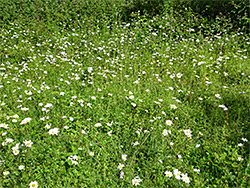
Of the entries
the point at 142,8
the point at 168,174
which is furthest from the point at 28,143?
the point at 142,8

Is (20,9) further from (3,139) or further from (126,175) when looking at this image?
(126,175)

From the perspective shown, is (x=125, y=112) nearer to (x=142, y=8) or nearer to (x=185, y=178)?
(x=185, y=178)

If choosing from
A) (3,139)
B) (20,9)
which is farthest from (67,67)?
(20,9)

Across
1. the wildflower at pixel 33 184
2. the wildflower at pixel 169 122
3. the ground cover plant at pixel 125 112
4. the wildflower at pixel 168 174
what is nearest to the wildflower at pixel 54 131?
the ground cover plant at pixel 125 112

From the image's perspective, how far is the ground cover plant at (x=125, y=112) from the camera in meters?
2.11

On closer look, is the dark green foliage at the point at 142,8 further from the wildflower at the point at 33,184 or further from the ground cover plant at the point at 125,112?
the wildflower at the point at 33,184

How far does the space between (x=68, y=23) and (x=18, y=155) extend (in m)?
5.37

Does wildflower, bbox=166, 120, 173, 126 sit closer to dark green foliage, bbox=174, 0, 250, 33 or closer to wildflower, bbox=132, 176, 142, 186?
wildflower, bbox=132, 176, 142, 186

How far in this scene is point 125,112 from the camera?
2.86 metres

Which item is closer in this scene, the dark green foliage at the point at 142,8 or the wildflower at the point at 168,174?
the wildflower at the point at 168,174

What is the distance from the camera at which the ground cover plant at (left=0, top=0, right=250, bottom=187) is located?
2109 millimetres

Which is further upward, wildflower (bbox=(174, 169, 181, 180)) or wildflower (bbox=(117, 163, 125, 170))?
wildflower (bbox=(117, 163, 125, 170))

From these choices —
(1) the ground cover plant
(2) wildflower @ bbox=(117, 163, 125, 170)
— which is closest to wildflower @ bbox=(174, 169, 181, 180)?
(1) the ground cover plant

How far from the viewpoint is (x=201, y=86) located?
11.5 feet
